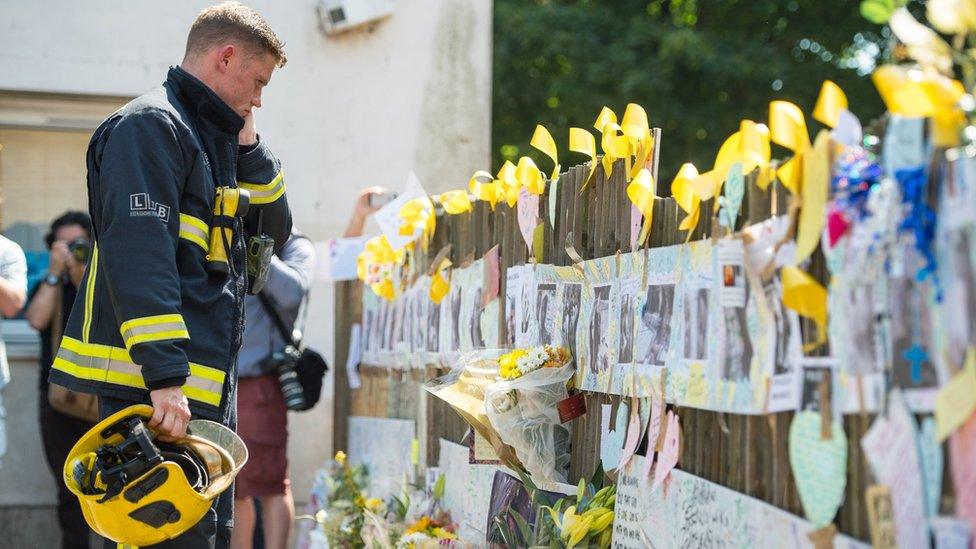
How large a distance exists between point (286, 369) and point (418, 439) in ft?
2.72

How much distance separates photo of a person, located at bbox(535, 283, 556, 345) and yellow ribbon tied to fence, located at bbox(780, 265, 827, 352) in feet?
5.27

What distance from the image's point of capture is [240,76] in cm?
398

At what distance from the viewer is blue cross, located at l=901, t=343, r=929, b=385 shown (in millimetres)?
2301

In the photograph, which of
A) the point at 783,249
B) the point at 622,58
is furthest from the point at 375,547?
the point at 622,58

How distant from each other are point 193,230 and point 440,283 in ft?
5.77

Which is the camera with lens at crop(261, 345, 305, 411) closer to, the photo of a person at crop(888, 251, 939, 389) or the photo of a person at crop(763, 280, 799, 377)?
the photo of a person at crop(763, 280, 799, 377)

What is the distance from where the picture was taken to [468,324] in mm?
5082

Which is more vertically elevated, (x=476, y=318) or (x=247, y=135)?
(x=247, y=135)

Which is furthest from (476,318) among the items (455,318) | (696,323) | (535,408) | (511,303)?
(696,323)

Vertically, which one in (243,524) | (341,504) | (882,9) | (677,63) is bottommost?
(243,524)

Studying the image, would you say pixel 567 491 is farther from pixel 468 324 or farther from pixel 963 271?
pixel 963 271

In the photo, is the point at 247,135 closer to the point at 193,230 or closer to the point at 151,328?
the point at 193,230

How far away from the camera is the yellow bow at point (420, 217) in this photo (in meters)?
5.55

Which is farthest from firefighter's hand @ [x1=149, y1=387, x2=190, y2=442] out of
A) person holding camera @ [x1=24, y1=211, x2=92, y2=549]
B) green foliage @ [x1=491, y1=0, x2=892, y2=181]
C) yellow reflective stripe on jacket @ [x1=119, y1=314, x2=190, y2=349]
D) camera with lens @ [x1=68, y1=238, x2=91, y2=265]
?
green foliage @ [x1=491, y1=0, x2=892, y2=181]
